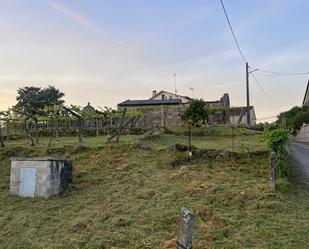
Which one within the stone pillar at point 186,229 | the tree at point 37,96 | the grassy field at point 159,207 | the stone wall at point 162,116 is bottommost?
the grassy field at point 159,207

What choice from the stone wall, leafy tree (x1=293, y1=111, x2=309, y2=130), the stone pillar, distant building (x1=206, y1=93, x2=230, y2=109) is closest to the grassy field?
the stone pillar

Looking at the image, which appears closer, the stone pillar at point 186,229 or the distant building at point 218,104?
the stone pillar at point 186,229

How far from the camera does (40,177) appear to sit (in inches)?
319

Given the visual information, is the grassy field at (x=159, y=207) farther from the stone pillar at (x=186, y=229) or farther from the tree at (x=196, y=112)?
the tree at (x=196, y=112)

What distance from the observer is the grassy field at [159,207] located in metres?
5.25

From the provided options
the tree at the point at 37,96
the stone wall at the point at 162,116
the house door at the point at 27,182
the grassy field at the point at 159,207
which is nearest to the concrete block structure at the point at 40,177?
the house door at the point at 27,182

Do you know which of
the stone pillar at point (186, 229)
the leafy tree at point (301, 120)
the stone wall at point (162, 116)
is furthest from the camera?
the leafy tree at point (301, 120)

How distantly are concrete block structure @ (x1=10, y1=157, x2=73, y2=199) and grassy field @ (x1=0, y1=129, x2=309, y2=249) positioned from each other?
221mm

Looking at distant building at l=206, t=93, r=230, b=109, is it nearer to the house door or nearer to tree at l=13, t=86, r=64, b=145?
the house door

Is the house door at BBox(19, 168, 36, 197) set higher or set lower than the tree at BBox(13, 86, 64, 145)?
lower

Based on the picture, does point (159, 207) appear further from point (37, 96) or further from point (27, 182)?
point (37, 96)

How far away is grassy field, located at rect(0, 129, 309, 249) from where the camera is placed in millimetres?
5250

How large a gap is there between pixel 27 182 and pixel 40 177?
16.7 inches

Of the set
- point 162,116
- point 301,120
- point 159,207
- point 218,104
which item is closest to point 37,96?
point 218,104
